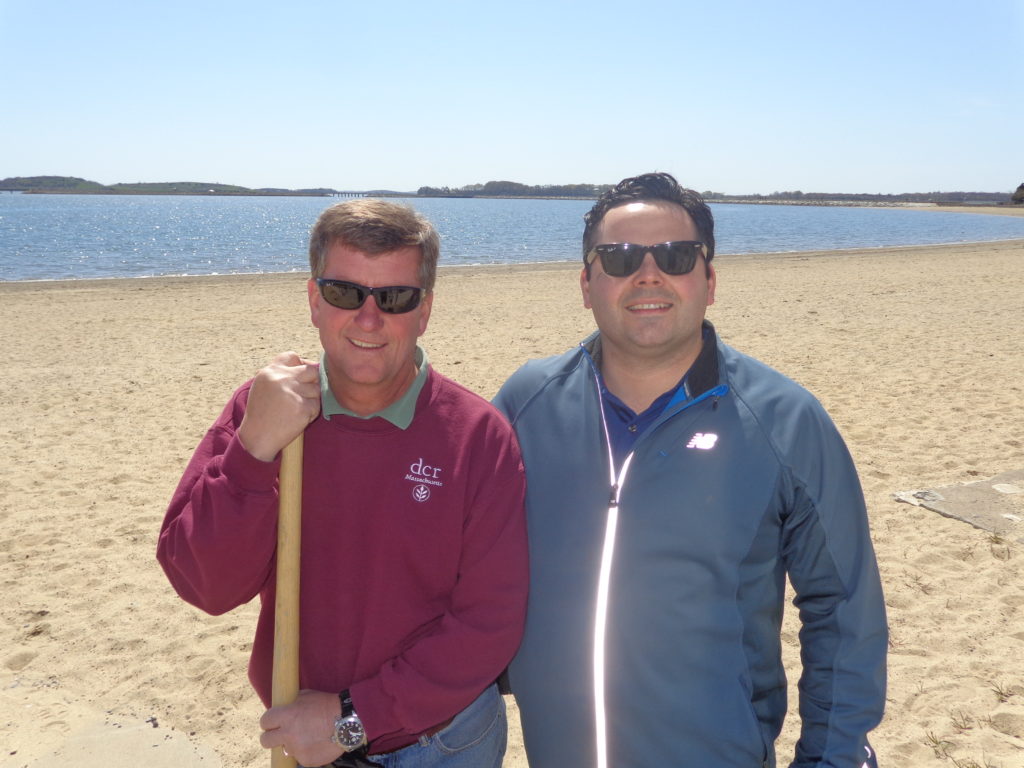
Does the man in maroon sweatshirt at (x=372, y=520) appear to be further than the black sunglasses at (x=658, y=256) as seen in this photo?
No

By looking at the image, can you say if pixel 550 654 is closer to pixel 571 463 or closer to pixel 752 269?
pixel 571 463

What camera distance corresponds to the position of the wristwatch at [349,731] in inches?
70.9

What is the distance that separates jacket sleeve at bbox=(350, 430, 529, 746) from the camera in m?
1.80

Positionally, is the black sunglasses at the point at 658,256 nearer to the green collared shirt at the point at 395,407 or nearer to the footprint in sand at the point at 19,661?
the green collared shirt at the point at 395,407

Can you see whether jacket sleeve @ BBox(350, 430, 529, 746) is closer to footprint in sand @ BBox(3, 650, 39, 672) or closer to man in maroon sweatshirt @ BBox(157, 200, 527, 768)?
man in maroon sweatshirt @ BBox(157, 200, 527, 768)

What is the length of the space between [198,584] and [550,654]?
0.90 metres

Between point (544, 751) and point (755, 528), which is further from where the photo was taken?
point (544, 751)

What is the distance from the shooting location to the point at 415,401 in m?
1.95

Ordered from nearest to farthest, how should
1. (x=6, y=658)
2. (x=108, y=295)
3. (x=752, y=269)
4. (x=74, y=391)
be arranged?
(x=6, y=658) → (x=74, y=391) → (x=108, y=295) → (x=752, y=269)

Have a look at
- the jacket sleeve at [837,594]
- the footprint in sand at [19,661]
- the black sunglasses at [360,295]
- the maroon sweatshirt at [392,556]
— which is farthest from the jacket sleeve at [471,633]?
the footprint in sand at [19,661]

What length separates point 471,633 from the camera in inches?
72.2

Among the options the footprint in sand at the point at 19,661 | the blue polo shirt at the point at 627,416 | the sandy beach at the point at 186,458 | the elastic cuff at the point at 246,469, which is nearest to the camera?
the elastic cuff at the point at 246,469

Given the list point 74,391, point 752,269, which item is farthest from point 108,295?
point 752,269

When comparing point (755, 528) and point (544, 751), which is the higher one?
point (755, 528)
